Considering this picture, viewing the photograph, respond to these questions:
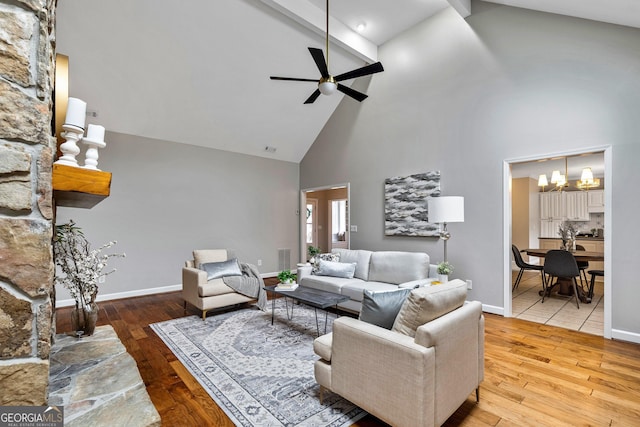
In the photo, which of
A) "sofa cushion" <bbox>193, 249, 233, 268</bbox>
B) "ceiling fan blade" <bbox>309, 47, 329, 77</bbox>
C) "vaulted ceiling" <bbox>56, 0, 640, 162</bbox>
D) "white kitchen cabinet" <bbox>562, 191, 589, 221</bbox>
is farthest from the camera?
"white kitchen cabinet" <bbox>562, 191, 589, 221</bbox>

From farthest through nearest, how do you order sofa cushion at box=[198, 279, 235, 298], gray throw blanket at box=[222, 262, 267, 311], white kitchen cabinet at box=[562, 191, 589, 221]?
white kitchen cabinet at box=[562, 191, 589, 221] < gray throw blanket at box=[222, 262, 267, 311] < sofa cushion at box=[198, 279, 235, 298]

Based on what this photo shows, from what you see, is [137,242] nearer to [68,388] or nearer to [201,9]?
[201,9]

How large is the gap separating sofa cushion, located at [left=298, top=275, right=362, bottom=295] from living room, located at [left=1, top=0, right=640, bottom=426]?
1.39 m

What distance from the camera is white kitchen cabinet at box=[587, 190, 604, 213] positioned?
7.12 metres

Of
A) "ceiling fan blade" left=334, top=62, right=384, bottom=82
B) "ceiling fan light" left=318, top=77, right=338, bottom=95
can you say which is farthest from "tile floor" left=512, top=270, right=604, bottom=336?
"ceiling fan light" left=318, top=77, right=338, bottom=95

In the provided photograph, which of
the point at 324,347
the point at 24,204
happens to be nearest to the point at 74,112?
the point at 24,204

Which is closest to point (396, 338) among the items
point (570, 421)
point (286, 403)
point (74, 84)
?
point (286, 403)

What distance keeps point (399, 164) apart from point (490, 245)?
1.94 meters

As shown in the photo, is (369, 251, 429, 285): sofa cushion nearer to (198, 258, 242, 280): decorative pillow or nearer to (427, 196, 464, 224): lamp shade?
(427, 196, 464, 224): lamp shade

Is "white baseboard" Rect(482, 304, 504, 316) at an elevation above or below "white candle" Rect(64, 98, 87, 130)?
below

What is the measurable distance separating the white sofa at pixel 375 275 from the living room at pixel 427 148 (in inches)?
30.9

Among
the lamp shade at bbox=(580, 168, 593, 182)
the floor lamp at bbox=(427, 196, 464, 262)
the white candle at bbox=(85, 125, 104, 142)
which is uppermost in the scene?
the lamp shade at bbox=(580, 168, 593, 182)

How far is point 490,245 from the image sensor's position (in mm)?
4066

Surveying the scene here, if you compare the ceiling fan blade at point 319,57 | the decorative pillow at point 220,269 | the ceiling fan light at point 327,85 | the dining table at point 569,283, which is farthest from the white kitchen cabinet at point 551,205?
the decorative pillow at point 220,269
